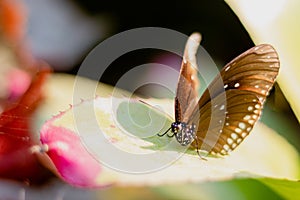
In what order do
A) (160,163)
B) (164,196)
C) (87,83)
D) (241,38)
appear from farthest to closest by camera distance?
(241,38) → (87,83) → (164,196) → (160,163)

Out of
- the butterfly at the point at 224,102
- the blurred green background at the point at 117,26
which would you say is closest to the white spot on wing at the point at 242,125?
the butterfly at the point at 224,102

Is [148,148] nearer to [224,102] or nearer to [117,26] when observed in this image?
[224,102]

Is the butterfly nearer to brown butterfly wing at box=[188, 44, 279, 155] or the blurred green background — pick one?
brown butterfly wing at box=[188, 44, 279, 155]

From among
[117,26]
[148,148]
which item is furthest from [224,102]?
[117,26]

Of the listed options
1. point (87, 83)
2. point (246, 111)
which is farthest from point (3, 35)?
point (246, 111)

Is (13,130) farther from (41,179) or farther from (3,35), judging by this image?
(3,35)

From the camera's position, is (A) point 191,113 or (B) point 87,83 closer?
(A) point 191,113

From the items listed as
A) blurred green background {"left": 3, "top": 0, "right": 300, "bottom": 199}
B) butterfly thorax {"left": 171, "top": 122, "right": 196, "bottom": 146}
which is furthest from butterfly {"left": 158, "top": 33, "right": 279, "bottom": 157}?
blurred green background {"left": 3, "top": 0, "right": 300, "bottom": 199}
